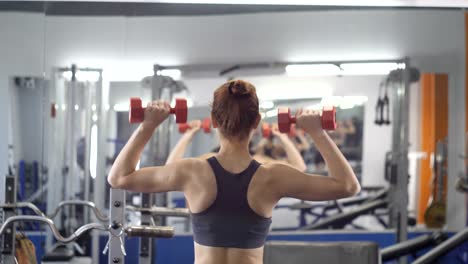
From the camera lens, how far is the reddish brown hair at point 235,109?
6.01 feet

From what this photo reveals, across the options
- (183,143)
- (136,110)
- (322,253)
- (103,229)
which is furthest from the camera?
(183,143)

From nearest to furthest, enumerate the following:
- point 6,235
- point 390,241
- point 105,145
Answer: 1. point 6,235
2. point 105,145
3. point 390,241

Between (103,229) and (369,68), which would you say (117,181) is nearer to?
(103,229)

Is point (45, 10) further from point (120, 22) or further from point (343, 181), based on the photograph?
point (343, 181)

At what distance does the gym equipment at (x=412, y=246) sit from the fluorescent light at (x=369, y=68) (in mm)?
1209

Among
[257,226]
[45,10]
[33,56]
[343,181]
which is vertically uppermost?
[45,10]

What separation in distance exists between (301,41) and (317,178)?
2498 mm

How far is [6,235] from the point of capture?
263 cm

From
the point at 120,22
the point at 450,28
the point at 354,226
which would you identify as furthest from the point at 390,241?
the point at 120,22

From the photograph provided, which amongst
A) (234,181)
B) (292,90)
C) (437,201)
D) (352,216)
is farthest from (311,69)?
(234,181)

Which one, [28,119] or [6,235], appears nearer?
[6,235]

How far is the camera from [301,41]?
4172 millimetres

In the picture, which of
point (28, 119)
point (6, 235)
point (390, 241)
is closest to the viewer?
point (6, 235)

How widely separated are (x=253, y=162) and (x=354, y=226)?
2.59 m
